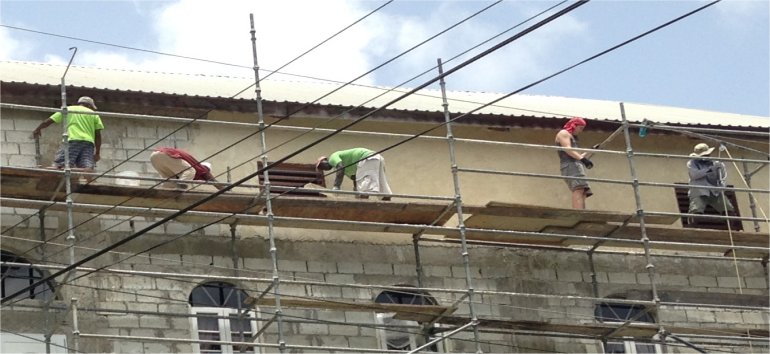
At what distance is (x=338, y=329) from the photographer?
25734 millimetres

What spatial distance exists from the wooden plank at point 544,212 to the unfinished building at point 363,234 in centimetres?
4

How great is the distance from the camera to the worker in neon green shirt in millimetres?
24438

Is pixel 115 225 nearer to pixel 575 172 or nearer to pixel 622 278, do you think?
pixel 575 172

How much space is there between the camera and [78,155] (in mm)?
24578

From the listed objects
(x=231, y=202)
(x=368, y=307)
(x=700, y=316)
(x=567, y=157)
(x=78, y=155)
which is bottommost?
(x=368, y=307)

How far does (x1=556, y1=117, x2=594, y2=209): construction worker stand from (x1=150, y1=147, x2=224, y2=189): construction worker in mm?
5109

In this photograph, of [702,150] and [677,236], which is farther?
[702,150]

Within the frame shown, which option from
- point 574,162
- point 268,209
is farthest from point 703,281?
point 268,209

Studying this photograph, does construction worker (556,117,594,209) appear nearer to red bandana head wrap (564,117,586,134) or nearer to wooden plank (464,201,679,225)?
red bandana head wrap (564,117,586,134)

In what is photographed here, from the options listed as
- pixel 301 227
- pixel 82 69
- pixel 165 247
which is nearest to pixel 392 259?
pixel 301 227

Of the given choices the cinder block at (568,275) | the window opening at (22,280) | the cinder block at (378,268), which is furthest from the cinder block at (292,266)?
the cinder block at (568,275)

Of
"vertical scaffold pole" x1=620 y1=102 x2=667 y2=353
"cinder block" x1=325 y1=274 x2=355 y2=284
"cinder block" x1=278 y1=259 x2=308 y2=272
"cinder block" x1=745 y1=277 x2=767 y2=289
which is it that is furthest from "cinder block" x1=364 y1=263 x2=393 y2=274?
"cinder block" x1=745 y1=277 x2=767 y2=289

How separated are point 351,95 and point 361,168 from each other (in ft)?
8.17

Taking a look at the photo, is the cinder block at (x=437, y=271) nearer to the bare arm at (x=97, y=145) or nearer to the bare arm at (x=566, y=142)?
the bare arm at (x=566, y=142)
